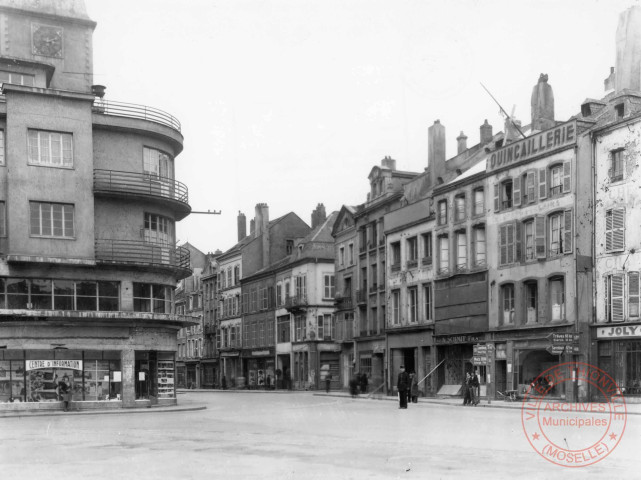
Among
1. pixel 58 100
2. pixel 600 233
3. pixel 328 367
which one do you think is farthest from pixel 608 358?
pixel 328 367

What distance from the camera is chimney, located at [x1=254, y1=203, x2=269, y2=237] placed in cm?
8162

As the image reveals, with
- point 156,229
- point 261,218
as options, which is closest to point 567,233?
point 156,229

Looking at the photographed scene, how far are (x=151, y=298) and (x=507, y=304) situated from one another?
57.4ft

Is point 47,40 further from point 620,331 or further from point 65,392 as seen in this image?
point 620,331

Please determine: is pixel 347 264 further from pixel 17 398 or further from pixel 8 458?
pixel 8 458

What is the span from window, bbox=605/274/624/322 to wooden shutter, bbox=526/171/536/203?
6104mm

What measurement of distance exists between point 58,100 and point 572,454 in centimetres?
2842

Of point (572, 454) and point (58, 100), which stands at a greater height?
point (58, 100)

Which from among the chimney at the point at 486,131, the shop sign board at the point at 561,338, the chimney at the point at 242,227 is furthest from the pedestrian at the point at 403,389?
the chimney at the point at 242,227

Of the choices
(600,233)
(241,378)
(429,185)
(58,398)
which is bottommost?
(241,378)

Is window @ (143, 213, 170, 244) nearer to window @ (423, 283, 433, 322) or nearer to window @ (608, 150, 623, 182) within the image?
window @ (423, 283, 433, 322)

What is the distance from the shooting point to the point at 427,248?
5103 cm

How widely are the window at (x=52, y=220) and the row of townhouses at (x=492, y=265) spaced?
19389 millimetres

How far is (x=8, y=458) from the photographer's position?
15711 mm
